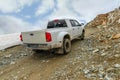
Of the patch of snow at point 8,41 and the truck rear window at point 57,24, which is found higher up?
the truck rear window at point 57,24

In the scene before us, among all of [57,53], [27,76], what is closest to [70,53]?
[57,53]

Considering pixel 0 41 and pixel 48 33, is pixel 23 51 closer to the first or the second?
pixel 0 41

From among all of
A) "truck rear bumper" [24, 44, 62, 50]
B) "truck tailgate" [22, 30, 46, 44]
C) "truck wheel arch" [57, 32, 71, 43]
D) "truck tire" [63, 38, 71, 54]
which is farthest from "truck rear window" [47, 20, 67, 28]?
"truck tailgate" [22, 30, 46, 44]

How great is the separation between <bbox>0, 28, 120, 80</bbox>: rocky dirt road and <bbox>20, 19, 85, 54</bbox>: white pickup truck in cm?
66

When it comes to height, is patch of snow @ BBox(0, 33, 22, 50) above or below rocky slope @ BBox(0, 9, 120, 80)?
above

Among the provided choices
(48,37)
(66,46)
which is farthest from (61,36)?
(48,37)

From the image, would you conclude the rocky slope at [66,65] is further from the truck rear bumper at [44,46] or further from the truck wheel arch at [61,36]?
the truck wheel arch at [61,36]

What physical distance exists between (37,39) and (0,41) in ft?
18.7

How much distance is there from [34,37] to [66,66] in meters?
2.17

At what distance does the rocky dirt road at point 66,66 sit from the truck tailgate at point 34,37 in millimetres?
1196

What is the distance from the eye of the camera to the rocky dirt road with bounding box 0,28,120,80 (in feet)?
23.6

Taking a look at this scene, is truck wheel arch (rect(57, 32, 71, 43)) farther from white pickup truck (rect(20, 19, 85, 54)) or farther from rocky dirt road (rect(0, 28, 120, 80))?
rocky dirt road (rect(0, 28, 120, 80))

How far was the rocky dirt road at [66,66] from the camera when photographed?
7180 millimetres

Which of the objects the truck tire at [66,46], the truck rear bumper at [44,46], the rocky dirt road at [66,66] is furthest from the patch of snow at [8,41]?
the truck tire at [66,46]
